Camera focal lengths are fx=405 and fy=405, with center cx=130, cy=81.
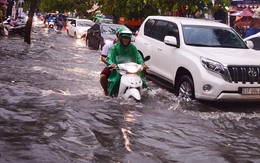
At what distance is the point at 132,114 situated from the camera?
6.94 m

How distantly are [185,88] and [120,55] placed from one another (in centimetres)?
147

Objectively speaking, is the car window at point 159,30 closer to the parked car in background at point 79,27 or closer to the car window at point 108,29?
the car window at point 108,29

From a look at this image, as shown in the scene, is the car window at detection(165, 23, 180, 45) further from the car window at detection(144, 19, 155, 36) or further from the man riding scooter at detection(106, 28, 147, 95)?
the man riding scooter at detection(106, 28, 147, 95)

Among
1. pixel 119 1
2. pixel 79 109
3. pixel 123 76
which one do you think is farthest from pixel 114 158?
pixel 119 1

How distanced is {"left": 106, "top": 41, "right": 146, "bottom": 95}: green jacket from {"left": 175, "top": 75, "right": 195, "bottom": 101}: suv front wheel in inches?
33.6

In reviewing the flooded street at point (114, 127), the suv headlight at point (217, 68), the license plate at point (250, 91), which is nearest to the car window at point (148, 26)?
the flooded street at point (114, 127)

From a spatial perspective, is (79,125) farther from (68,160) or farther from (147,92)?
(147,92)

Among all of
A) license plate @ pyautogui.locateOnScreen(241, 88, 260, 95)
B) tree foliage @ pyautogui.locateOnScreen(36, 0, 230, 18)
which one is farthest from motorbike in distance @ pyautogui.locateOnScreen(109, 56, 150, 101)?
tree foliage @ pyautogui.locateOnScreen(36, 0, 230, 18)

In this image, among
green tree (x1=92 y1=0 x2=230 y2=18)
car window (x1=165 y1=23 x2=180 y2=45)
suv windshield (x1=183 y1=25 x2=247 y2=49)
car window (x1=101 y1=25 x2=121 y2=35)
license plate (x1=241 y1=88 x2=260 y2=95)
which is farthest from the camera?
car window (x1=101 y1=25 x2=121 y2=35)

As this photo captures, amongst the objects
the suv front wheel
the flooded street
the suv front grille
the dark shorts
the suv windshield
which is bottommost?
the flooded street

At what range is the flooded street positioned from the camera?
4812 millimetres

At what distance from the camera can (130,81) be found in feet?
24.5

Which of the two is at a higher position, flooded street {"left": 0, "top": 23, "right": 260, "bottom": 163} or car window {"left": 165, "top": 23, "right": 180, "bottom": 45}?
car window {"left": 165, "top": 23, "right": 180, "bottom": 45}

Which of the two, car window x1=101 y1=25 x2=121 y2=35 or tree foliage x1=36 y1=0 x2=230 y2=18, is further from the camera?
car window x1=101 y1=25 x2=121 y2=35
